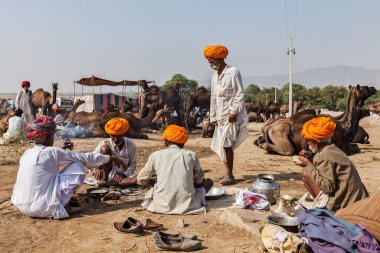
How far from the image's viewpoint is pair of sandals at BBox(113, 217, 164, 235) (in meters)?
4.12

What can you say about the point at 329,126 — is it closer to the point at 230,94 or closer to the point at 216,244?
the point at 216,244

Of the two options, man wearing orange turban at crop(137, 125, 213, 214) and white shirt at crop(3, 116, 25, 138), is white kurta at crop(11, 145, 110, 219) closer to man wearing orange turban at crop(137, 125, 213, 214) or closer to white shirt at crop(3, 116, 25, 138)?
man wearing orange turban at crop(137, 125, 213, 214)

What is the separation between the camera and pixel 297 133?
10.2 metres

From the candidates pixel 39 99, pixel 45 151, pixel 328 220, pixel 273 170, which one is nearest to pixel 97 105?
pixel 39 99

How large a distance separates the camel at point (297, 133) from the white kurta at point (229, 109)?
3.77 meters

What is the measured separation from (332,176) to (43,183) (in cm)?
328

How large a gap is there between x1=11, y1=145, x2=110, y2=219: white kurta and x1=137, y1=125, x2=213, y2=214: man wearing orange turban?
993 millimetres

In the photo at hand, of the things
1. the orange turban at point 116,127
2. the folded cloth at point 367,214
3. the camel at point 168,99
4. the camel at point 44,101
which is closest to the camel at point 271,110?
the camel at point 168,99

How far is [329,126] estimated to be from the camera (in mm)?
4148

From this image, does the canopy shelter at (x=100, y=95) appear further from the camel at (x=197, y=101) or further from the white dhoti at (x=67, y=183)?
the white dhoti at (x=67, y=183)

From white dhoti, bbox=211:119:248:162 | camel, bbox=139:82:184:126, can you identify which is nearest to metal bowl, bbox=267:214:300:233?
white dhoti, bbox=211:119:248:162

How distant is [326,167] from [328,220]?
739 mm

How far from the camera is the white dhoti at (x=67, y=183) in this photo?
15.1ft

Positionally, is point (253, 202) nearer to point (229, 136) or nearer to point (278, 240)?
point (278, 240)
